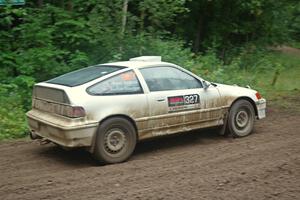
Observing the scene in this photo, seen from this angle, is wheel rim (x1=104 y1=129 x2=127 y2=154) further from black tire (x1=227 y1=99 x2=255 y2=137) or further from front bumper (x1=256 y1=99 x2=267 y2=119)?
front bumper (x1=256 y1=99 x2=267 y2=119)

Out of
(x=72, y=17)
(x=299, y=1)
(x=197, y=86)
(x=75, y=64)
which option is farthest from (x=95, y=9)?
(x=299, y=1)

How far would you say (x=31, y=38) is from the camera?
13.0 meters

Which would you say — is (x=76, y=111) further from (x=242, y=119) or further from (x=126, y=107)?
(x=242, y=119)

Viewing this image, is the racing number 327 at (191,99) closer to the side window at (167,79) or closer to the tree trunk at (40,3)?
the side window at (167,79)

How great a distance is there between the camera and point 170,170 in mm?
6945

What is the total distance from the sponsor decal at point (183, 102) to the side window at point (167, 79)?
0.19 meters

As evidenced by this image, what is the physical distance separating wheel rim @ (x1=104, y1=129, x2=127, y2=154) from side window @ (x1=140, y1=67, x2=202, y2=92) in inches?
39.5

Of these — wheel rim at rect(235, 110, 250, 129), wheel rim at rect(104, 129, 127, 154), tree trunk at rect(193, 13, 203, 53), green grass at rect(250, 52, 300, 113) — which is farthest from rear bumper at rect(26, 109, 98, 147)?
tree trunk at rect(193, 13, 203, 53)

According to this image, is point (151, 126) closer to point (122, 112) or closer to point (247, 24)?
point (122, 112)

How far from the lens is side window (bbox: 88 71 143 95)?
7.55 metres

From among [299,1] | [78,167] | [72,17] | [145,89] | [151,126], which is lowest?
[78,167]

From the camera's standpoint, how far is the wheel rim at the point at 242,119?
910cm

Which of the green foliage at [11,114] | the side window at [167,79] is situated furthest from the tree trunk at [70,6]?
the side window at [167,79]

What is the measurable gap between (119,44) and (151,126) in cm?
600
